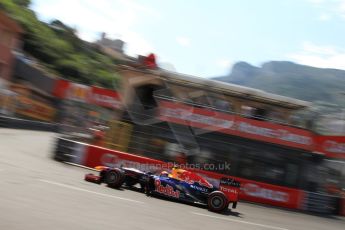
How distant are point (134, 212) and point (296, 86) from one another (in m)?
110

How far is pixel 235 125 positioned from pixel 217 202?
801 cm

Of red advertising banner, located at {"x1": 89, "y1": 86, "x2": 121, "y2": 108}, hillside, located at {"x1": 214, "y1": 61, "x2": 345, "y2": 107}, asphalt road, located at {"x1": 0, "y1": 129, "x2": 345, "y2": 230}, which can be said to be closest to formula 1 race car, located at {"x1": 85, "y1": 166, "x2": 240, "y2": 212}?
asphalt road, located at {"x1": 0, "y1": 129, "x2": 345, "y2": 230}

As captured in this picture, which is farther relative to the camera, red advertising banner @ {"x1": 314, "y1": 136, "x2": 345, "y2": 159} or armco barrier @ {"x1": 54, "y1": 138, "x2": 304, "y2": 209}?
red advertising banner @ {"x1": 314, "y1": 136, "x2": 345, "y2": 159}

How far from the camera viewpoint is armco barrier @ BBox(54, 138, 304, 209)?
17.9 metres

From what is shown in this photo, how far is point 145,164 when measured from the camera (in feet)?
59.5

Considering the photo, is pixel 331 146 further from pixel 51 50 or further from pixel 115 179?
pixel 51 50

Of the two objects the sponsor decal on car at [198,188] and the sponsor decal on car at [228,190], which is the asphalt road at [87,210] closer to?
the sponsor decal on car at [198,188]

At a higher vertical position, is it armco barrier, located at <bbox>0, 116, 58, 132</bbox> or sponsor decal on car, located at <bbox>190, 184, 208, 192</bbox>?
armco barrier, located at <bbox>0, 116, 58, 132</bbox>

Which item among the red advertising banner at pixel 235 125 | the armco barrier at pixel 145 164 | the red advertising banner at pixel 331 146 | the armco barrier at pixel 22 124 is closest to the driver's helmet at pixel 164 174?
the armco barrier at pixel 145 164

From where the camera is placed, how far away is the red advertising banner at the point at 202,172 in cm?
1803

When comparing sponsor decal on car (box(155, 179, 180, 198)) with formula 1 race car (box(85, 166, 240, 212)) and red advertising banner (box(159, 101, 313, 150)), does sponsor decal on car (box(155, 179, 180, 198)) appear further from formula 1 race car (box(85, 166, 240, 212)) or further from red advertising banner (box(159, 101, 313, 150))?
red advertising banner (box(159, 101, 313, 150))

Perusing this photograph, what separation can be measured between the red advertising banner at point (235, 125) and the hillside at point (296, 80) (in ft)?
228

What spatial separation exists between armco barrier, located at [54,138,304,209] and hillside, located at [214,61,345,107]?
71381 mm

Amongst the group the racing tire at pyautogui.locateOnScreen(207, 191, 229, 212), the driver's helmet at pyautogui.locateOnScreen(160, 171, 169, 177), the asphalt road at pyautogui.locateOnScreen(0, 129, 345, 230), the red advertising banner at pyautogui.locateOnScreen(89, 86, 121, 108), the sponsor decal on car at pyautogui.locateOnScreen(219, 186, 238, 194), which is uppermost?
the red advertising banner at pyautogui.locateOnScreen(89, 86, 121, 108)
